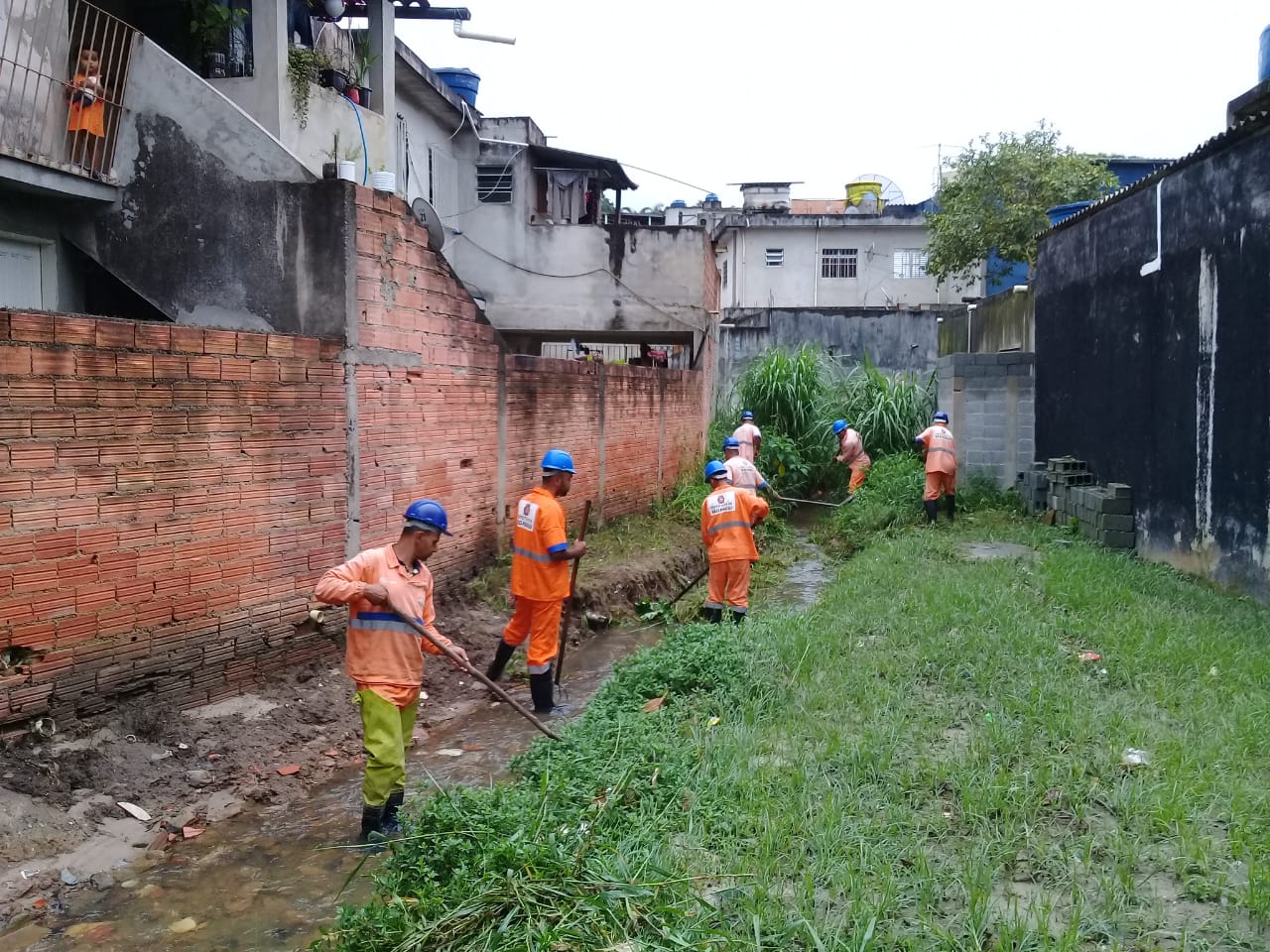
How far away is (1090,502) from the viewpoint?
11398 mm

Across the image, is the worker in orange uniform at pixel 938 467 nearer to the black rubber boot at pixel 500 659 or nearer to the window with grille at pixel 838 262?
the black rubber boot at pixel 500 659

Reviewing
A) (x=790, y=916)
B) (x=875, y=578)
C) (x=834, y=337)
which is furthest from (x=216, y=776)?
(x=834, y=337)

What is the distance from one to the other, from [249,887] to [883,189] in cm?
3404

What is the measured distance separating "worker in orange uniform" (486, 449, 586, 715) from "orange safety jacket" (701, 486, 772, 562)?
1.71 m

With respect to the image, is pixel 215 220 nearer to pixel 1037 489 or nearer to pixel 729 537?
→ pixel 729 537

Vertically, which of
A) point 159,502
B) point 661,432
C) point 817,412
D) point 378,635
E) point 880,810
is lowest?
point 880,810

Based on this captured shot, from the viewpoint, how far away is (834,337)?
24.1 metres

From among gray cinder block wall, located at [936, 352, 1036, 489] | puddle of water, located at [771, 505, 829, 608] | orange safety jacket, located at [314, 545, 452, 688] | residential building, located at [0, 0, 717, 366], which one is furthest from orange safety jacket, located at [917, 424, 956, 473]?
orange safety jacket, located at [314, 545, 452, 688]

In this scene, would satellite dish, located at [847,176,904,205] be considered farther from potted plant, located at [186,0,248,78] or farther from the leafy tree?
potted plant, located at [186,0,248,78]

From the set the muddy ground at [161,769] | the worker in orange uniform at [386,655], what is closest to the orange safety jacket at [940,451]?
the muddy ground at [161,769]

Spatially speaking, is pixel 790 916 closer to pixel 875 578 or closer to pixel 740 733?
pixel 740 733

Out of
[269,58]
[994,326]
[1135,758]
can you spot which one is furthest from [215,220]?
[994,326]

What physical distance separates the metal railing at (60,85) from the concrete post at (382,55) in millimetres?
2987

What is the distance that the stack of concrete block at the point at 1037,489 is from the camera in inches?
528
